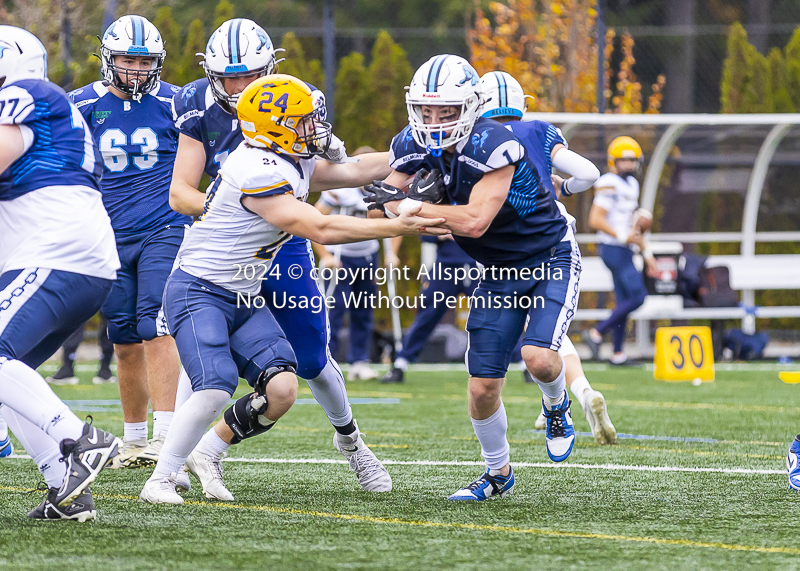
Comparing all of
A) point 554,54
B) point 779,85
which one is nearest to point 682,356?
point 779,85

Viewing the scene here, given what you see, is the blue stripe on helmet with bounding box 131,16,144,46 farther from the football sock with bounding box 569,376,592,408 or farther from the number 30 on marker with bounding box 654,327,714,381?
the number 30 on marker with bounding box 654,327,714,381

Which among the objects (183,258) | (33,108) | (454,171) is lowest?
(183,258)

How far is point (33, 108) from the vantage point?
4.06 m

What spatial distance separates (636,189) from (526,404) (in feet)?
11.8

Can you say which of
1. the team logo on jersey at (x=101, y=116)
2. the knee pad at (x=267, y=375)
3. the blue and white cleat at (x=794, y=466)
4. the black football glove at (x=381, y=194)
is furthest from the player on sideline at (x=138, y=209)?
the blue and white cleat at (x=794, y=466)

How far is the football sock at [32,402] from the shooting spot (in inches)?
156

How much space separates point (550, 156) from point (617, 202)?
5.91m

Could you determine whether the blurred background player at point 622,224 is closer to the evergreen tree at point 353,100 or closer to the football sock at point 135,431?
the evergreen tree at point 353,100

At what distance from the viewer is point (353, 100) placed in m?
15.7

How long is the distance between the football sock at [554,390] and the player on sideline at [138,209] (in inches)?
73.2

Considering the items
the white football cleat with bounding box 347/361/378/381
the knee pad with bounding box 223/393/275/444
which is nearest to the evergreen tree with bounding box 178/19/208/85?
the white football cleat with bounding box 347/361/378/381

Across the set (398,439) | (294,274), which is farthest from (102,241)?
(398,439)

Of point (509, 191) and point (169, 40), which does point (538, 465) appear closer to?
point (509, 191)

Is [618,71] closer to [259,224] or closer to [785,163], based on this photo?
[785,163]
